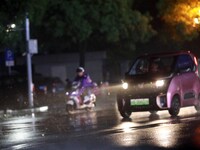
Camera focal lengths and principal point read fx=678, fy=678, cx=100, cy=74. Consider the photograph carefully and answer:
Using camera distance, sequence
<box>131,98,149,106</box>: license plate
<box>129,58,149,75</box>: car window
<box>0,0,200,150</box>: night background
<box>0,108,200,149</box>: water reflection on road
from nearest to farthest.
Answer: <box>0,108,200,149</box>: water reflection on road, <box>0,0,200,150</box>: night background, <box>131,98,149,106</box>: license plate, <box>129,58,149,75</box>: car window

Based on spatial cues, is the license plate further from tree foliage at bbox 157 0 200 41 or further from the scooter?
tree foliage at bbox 157 0 200 41

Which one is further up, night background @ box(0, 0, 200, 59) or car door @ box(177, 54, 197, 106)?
night background @ box(0, 0, 200, 59)

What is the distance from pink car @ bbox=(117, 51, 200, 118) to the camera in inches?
762

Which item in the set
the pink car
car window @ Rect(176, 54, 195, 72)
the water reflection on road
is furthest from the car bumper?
car window @ Rect(176, 54, 195, 72)

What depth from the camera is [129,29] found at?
46.8 metres

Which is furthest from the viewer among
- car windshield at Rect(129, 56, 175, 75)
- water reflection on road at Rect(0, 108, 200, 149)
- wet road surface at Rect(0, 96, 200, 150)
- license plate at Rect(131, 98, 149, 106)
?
car windshield at Rect(129, 56, 175, 75)

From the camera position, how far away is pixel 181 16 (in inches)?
1535

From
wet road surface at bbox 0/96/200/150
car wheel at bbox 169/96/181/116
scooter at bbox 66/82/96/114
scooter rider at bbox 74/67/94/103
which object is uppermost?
scooter rider at bbox 74/67/94/103

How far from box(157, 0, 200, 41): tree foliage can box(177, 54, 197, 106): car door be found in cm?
1251

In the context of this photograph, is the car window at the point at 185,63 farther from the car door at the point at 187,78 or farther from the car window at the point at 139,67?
the car window at the point at 139,67

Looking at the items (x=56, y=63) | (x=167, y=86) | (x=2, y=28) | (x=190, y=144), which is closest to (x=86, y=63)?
(x=56, y=63)

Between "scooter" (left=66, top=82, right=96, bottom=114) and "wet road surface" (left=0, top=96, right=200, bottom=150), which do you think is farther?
"scooter" (left=66, top=82, right=96, bottom=114)

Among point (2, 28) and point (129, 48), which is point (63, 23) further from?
point (2, 28)

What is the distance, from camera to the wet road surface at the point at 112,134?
13.3 m
